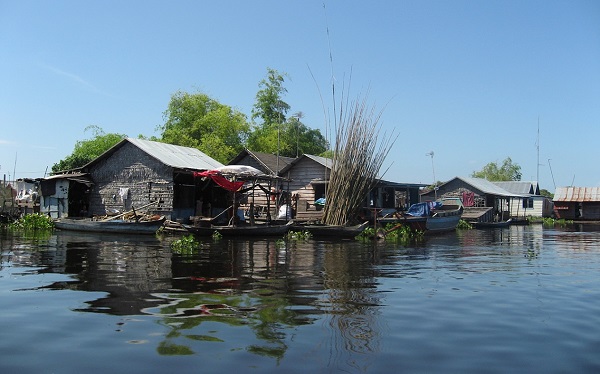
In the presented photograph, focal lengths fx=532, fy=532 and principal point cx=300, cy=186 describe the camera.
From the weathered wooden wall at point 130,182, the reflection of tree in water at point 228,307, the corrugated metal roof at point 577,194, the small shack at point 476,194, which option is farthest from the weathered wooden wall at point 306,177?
the corrugated metal roof at point 577,194

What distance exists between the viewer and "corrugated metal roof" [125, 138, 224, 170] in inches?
1046

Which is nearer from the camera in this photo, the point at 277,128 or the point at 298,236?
the point at 298,236

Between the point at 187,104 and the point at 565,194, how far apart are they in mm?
38399

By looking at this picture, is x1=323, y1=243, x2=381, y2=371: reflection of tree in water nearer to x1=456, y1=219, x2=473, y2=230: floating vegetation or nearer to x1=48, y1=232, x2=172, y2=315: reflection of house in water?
x1=48, y1=232, x2=172, y2=315: reflection of house in water

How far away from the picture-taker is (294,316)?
730cm

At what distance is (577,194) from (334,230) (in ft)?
126

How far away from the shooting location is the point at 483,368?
5.24m

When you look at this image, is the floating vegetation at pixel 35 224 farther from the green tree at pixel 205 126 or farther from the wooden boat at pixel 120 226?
the green tree at pixel 205 126

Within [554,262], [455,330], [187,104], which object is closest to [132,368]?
[455,330]

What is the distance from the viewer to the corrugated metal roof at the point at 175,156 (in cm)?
2656

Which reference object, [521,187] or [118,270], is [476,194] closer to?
[521,187]

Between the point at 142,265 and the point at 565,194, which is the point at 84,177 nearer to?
the point at 142,265

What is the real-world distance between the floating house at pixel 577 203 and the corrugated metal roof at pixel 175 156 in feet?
122

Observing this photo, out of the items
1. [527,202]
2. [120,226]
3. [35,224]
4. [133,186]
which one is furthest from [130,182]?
[527,202]
